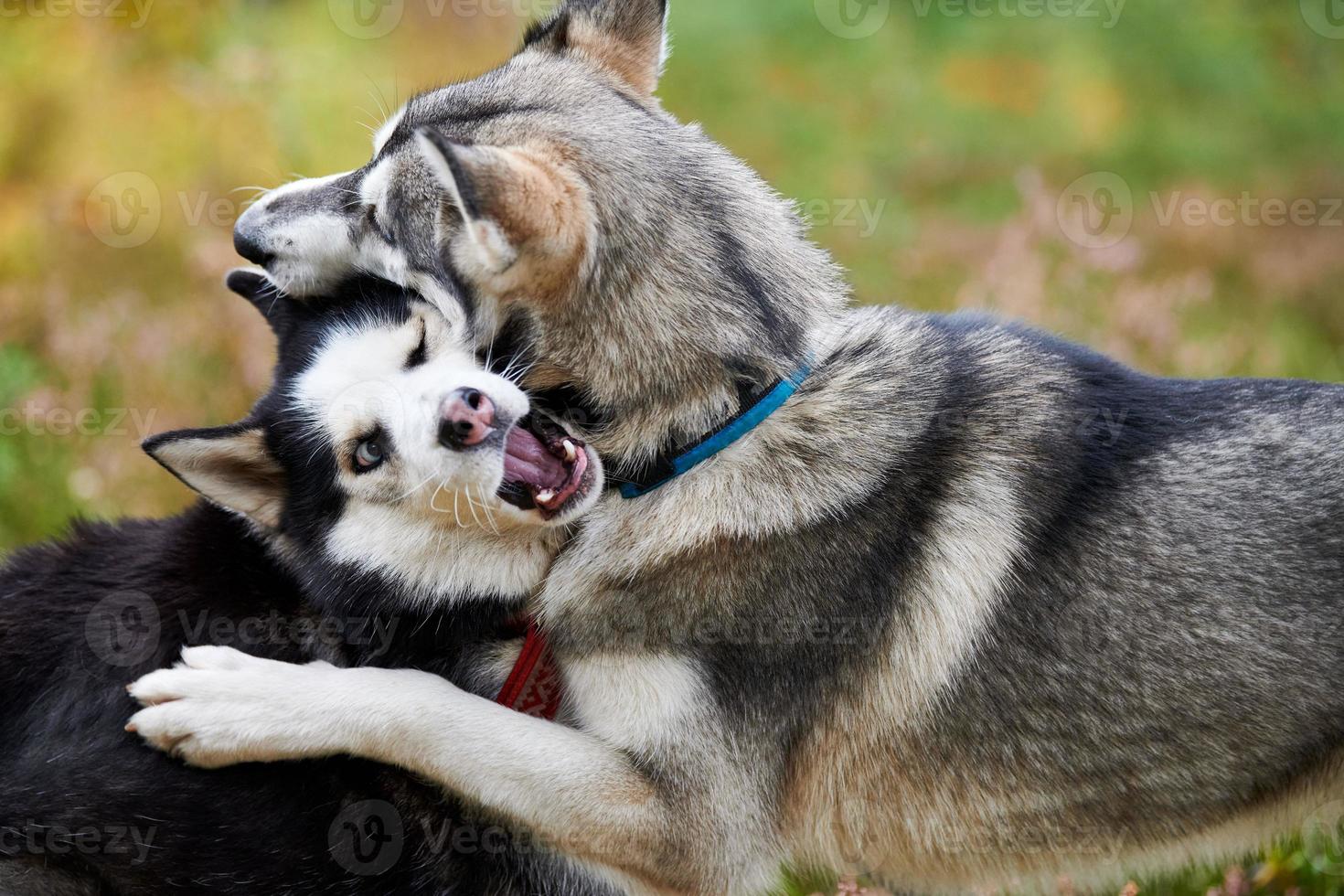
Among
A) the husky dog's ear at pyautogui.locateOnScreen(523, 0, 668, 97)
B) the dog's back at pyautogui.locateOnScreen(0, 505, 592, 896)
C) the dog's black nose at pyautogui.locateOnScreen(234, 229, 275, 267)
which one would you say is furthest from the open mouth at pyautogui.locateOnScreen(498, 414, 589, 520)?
the husky dog's ear at pyautogui.locateOnScreen(523, 0, 668, 97)

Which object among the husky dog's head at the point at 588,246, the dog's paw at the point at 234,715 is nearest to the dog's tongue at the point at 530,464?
the husky dog's head at the point at 588,246

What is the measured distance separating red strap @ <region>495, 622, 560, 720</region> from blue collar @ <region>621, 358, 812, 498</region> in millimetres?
564

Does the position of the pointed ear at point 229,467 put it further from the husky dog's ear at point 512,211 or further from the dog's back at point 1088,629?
the dog's back at point 1088,629

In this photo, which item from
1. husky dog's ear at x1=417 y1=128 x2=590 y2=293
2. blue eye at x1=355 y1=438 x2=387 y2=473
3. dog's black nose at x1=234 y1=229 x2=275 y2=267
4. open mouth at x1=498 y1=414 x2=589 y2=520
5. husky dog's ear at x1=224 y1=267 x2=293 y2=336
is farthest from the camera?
husky dog's ear at x1=224 y1=267 x2=293 y2=336

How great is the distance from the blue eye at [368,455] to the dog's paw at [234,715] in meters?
0.61

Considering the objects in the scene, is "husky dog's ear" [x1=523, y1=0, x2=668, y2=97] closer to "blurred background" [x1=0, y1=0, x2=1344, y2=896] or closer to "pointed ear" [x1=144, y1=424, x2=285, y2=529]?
"blurred background" [x1=0, y1=0, x2=1344, y2=896]

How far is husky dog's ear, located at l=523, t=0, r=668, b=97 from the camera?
372 cm

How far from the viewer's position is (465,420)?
2.80 meters

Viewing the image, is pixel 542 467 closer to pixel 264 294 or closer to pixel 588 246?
pixel 588 246

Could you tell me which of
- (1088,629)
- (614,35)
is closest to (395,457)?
(614,35)

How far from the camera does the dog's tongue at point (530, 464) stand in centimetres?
302

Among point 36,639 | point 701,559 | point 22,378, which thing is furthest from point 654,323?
point 22,378

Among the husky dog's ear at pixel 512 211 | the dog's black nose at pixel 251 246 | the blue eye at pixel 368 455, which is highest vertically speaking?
the husky dog's ear at pixel 512 211

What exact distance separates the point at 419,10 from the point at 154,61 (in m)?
2.61
